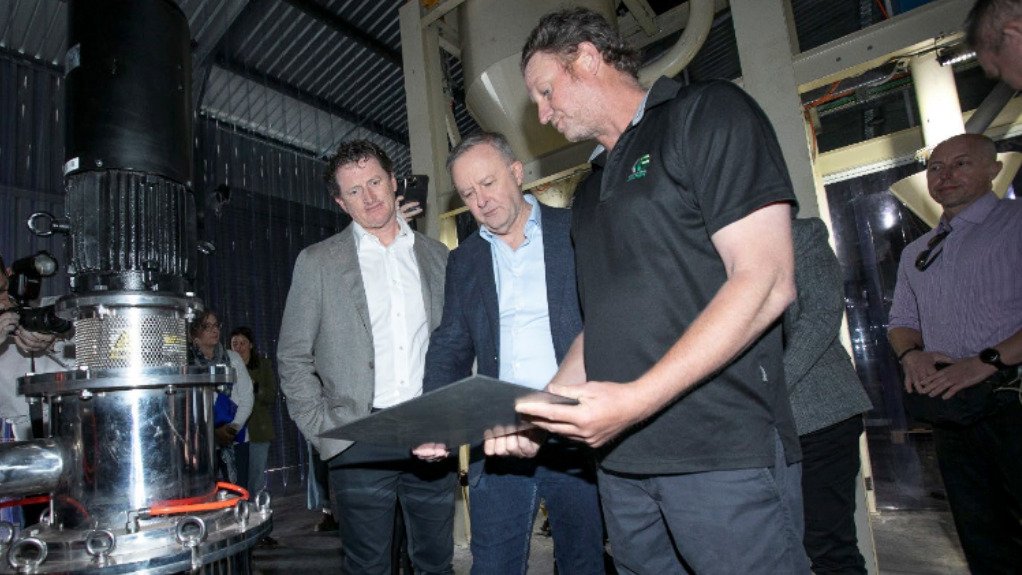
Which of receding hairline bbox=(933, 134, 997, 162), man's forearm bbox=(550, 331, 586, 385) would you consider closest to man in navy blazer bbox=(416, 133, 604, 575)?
man's forearm bbox=(550, 331, 586, 385)

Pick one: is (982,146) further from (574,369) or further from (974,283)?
(574,369)

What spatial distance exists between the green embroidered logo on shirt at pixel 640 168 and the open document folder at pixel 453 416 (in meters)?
0.44

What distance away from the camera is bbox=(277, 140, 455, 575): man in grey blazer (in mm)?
1721

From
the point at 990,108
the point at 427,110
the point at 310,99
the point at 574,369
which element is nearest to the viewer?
the point at 574,369

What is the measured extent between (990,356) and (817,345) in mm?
559

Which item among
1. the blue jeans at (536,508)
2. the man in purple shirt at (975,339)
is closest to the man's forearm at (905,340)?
the man in purple shirt at (975,339)

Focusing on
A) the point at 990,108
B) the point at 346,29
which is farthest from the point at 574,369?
the point at 346,29

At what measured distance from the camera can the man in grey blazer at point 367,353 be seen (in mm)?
1721

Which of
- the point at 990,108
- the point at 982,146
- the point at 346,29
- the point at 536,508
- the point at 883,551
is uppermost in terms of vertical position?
the point at 346,29

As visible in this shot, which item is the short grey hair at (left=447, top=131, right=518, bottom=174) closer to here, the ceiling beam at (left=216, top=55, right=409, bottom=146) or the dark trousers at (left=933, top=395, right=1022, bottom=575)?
the dark trousers at (left=933, top=395, right=1022, bottom=575)

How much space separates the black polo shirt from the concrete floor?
2223 mm

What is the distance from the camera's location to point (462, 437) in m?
1.16

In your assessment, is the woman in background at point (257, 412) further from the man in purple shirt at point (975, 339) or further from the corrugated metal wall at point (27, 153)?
the man in purple shirt at point (975, 339)

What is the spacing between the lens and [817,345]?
175cm
